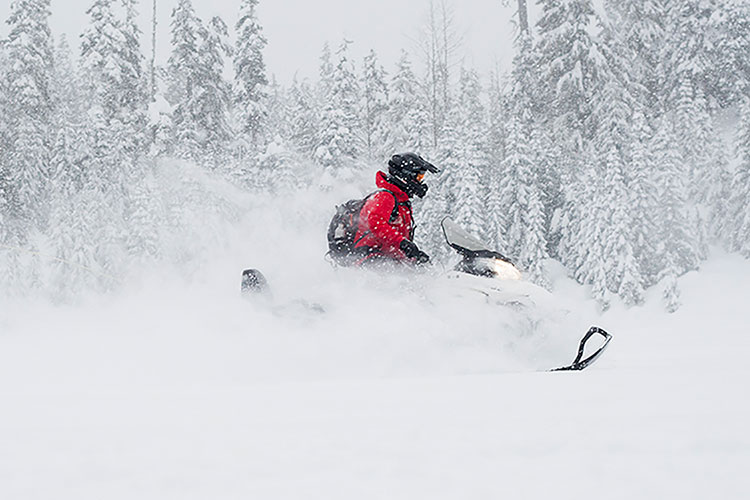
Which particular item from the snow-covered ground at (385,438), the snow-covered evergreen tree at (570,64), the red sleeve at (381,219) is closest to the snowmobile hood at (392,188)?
the red sleeve at (381,219)

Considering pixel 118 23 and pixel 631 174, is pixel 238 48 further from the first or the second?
pixel 631 174

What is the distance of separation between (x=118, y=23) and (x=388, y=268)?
26.4m

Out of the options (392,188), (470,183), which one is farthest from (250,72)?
(392,188)

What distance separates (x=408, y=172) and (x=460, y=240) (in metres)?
0.99

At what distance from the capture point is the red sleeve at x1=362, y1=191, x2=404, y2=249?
6.63 m

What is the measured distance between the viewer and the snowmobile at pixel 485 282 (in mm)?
6223

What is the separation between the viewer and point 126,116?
2650 cm

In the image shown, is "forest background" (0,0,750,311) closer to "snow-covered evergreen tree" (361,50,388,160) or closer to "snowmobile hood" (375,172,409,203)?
"snow-covered evergreen tree" (361,50,388,160)

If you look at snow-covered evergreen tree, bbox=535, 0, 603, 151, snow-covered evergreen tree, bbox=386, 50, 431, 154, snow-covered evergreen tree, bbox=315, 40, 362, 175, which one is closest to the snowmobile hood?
snow-covered evergreen tree, bbox=535, 0, 603, 151

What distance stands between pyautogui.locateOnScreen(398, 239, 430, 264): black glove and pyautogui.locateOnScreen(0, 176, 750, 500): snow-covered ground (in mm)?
231

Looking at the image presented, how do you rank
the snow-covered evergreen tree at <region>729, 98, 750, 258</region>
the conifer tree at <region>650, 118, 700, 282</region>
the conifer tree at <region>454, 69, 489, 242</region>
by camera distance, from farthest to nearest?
the conifer tree at <region>454, 69, 489, 242</region> → the snow-covered evergreen tree at <region>729, 98, 750, 258</region> → the conifer tree at <region>650, 118, 700, 282</region>

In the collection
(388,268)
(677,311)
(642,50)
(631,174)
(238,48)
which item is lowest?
(677,311)

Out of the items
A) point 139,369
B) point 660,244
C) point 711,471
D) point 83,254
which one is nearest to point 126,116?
point 83,254

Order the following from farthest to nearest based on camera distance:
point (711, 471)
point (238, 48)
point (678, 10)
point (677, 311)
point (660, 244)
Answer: point (238, 48) < point (678, 10) < point (660, 244) < point (677, 311) < point (711, 471)
